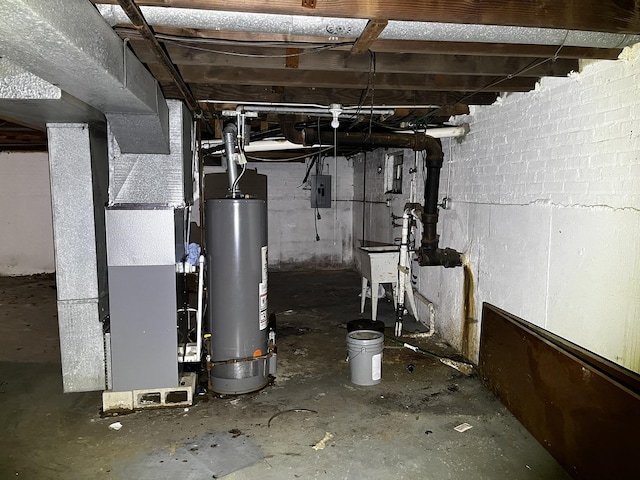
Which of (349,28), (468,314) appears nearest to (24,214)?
(468,314)

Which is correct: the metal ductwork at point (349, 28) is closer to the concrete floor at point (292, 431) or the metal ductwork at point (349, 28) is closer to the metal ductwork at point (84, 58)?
the metal ductwork at point (84, 58)

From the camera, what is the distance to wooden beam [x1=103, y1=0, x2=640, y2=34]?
166 centimetres

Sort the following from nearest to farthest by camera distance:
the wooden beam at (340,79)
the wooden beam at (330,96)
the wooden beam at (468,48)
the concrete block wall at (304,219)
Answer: the wooden beam at (468,48) → the wooden beam at (340,79) → the wooden beam at (330,96) → the concrete block wall at (304,219)

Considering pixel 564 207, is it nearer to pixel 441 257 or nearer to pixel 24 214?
pixel 441 257

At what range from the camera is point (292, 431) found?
2.80m

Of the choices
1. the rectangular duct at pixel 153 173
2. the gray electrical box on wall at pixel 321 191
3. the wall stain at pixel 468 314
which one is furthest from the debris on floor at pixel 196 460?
the gray electrical box on wall at pixel 321 191

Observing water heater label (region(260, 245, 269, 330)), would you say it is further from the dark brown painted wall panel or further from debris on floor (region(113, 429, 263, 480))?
the dark brown painted wall panel

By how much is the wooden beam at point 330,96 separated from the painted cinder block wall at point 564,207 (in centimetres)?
37

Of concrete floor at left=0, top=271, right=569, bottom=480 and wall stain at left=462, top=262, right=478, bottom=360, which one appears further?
wall stain at left=462, top=262, right=478, bottom=360

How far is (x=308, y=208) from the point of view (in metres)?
8.85

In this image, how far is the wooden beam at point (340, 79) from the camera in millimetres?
2764

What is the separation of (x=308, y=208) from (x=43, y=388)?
6007 mm

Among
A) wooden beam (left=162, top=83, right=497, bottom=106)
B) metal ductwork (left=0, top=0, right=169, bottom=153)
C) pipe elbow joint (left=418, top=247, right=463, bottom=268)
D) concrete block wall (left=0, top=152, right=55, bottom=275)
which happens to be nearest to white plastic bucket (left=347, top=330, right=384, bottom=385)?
pipe elbow joint (left=418, top=247, right=463, bottom=268)

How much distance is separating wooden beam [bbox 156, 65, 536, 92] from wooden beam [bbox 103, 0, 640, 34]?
0.87 metres
